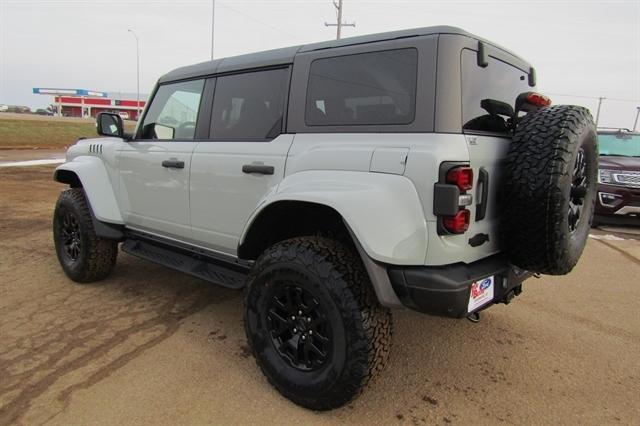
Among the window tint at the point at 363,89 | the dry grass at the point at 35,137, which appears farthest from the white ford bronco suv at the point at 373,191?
the dry grass at the point at 35,137

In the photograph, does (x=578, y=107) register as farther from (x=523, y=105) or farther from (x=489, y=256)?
(x=489, y=256)

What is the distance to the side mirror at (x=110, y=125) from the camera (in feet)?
13.4

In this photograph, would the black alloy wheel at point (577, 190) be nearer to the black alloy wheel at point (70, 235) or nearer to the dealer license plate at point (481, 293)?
the dealer license plate at point (481, 293)

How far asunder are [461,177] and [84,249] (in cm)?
345

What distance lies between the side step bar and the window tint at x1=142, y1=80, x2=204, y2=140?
907mm

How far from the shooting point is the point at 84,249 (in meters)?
4.22

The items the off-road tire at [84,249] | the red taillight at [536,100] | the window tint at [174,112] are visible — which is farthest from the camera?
the off-road tire at [84,249]

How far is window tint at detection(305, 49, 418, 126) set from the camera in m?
2.41

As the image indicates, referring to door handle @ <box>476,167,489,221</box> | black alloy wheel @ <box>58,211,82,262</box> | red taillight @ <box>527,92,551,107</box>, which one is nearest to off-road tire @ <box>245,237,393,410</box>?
door handle @ <box>476,167,489,221</box>

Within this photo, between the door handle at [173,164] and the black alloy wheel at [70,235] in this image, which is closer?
the door handle at [173,164]

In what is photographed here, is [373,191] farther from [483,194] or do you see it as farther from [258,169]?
[258,169]

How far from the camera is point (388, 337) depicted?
2430 mm

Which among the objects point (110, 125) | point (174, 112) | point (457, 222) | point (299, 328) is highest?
point (174, 112)

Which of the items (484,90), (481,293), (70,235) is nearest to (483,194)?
(481,293)
